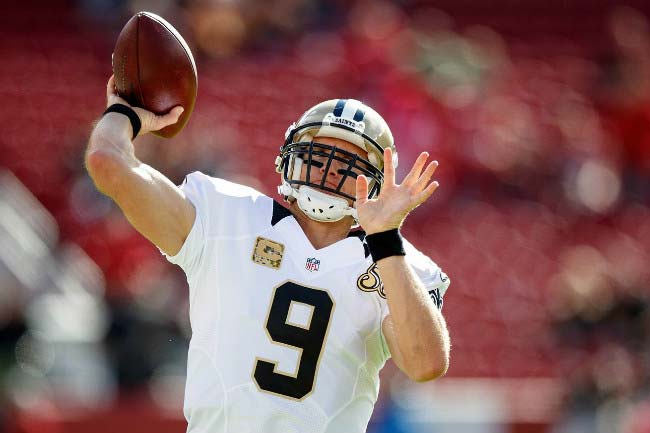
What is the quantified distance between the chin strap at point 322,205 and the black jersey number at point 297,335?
0.21m

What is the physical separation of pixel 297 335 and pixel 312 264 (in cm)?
20

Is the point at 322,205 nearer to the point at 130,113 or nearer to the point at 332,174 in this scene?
the point at 332,174

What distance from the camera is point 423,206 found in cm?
905

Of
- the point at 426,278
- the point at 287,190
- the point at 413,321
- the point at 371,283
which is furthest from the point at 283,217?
the point at 413,321

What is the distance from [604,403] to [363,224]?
461 centimetres

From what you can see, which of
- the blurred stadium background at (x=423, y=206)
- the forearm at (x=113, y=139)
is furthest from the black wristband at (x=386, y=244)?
the blurred stadium background at (x=423, y=206)

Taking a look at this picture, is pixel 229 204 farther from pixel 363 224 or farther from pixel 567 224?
pixel 567 224

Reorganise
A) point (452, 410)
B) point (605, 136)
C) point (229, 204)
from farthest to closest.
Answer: point (605, 136), point (452, 410), point (229, 204)

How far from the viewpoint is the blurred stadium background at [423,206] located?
6.54 meters

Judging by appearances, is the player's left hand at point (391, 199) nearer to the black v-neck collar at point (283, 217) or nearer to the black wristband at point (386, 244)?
the black wristband at point (386, 244)

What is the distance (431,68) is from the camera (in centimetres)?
1009

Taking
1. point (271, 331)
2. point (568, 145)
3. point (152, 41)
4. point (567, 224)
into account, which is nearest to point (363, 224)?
point (271, 331)

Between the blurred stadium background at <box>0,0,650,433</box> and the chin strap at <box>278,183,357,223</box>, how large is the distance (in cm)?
335

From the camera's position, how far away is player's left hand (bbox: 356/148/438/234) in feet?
8.45
